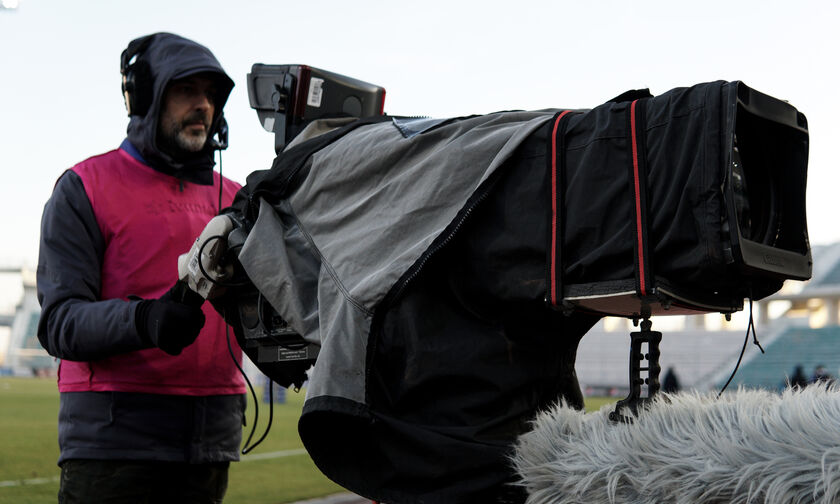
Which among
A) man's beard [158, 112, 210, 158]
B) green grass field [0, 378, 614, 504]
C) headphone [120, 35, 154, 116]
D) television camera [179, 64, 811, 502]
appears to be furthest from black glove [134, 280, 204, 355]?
green grass field [0, 378, 614, 504]

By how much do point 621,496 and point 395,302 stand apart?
480 mm

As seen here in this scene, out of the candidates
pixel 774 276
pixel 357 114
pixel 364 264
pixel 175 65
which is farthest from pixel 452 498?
pixel 175 65

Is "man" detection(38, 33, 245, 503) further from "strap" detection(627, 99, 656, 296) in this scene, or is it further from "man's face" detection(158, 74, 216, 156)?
"strap" detection(627, 99, 656, 296)

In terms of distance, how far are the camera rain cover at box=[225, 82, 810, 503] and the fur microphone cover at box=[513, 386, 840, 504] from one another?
0.12 m

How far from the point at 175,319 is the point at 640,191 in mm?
1183

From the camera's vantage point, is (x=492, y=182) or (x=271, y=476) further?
(x=271, y=476)

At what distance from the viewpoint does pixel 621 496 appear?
117cm

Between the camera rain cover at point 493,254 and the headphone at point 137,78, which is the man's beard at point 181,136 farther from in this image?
the camera rain cover at point 493,254

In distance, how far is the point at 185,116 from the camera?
2.52 m

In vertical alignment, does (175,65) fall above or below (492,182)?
above

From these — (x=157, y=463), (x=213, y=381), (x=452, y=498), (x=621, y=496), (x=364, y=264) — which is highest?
(x=364, y=264)

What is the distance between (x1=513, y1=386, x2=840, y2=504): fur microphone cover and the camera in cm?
102

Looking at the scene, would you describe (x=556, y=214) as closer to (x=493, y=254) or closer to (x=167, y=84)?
(x=493, y=254)

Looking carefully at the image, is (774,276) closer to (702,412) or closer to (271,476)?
(702,412)
